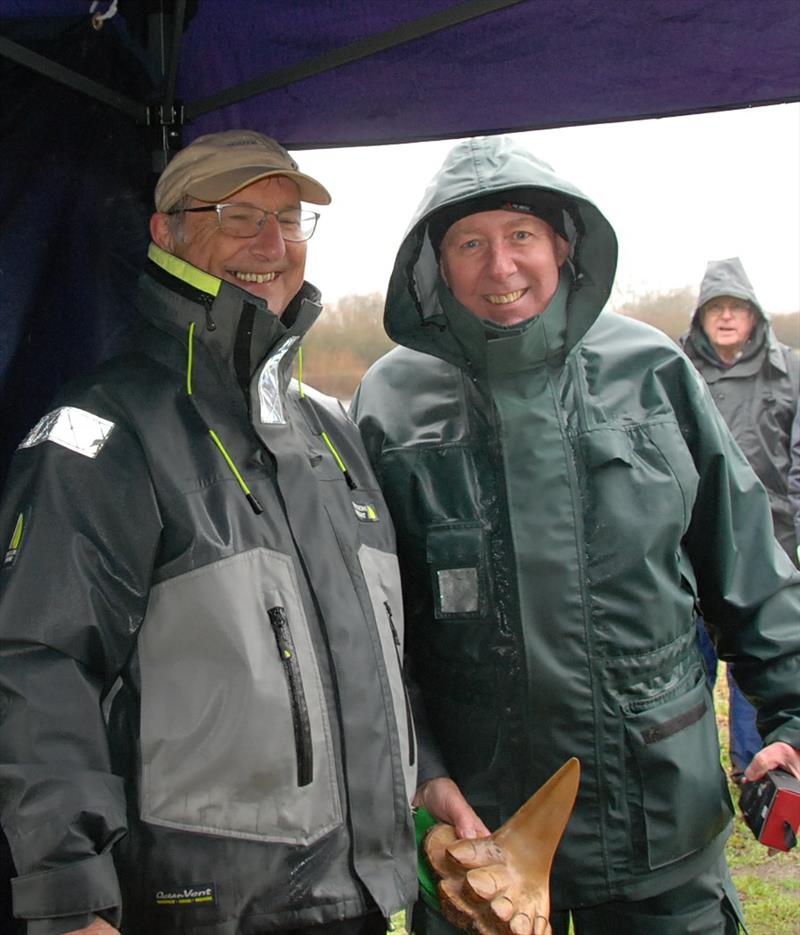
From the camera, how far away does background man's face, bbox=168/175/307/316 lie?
6.69ft

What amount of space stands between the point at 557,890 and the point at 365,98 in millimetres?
1784

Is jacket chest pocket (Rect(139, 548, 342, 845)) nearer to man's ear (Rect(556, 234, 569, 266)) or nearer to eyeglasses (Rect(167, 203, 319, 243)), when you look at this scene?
eyeglasses (Rect(167, 203, 319, 243))

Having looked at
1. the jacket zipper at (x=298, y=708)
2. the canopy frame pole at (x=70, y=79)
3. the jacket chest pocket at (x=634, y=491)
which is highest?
the canopy frame pole at (x=70, y=79)

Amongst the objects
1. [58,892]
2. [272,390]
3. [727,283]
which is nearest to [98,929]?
[58,892]

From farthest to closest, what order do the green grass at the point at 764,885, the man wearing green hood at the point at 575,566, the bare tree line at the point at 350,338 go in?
the bare tree line at the point at 350,338
the green grass at the point at 764,885
the man wearing green hood at the point at 575,566

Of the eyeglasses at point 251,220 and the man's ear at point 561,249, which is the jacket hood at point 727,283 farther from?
A: the eyeglasses at point 251,220

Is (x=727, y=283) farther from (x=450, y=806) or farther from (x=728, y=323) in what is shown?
(x=450, y=806)

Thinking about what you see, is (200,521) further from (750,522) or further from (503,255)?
(750,522)

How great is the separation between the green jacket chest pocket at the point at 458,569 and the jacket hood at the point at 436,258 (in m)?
0.41

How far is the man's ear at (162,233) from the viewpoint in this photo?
2084mm

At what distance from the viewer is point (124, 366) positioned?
73.9 inches

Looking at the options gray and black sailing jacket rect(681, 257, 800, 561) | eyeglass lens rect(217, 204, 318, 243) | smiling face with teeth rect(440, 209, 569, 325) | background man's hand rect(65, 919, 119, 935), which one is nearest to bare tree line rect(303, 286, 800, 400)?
gray and black sailing jacket rect(681, 257, 800, 561)

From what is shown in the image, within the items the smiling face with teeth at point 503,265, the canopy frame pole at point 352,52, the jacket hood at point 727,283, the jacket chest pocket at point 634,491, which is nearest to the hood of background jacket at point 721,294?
the jacket hood at point 727,283

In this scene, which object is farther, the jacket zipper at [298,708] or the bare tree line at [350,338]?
the bare tree line at [350,338]
